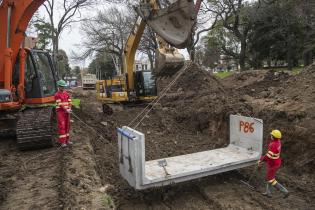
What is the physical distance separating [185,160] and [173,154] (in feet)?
8.16

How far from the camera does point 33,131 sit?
8328mm

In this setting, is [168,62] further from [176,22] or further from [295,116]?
[295,116]

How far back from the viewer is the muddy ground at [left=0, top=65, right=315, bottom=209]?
6281mm

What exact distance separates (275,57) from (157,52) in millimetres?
29233

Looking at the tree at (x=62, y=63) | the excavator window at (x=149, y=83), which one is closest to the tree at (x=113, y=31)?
the tree at (x=62, y=63)

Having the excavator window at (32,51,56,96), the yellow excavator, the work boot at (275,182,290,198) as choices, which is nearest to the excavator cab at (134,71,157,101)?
A: the yellow excavator

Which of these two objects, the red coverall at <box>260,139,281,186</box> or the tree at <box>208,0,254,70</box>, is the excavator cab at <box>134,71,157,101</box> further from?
the tree at <box>208,0,254,70</box>

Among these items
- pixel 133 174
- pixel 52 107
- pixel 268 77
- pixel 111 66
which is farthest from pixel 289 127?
pixel 111 66

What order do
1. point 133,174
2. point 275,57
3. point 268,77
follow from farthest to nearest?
point 275,57 → point 268,77 → point 133,174

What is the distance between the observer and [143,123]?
15141 millimetres

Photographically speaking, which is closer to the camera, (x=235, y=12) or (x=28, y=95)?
(x=28, y=95)

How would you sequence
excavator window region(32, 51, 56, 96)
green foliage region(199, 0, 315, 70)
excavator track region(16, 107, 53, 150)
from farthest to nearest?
green foliage region(199, 0, 315, 70), excavator window region(32, 51, 56, 96), excavator track region(16, 107, 53, 150)

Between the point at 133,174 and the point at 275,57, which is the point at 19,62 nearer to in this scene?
the point at 133,174

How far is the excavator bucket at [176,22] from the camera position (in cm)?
837
